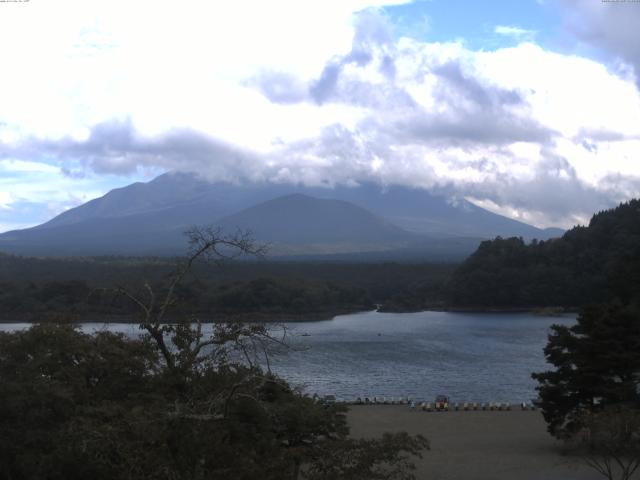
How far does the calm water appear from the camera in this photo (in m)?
19.6

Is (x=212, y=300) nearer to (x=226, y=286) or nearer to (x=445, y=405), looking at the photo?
(x=226, y=286)

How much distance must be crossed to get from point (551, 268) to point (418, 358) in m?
23.6

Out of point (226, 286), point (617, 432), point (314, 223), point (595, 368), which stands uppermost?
point (314, 223)

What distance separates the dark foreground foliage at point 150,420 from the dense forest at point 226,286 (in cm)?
1967

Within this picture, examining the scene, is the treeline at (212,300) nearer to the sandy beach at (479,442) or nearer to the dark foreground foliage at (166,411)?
the sandy beach at (479,442)

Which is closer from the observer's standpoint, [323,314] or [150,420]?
[150,420]

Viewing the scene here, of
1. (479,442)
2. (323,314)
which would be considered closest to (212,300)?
(323,314)

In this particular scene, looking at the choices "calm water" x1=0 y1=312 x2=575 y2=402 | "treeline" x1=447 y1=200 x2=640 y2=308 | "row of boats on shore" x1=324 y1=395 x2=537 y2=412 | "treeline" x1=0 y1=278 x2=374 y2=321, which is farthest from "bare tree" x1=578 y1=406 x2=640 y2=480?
"treeline" x1=447 y1=200 x2=640 y2=308

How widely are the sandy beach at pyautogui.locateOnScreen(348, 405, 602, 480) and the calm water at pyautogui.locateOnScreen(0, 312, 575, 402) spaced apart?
7.49 feet

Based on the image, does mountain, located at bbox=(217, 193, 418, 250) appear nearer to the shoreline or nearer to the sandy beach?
the shoreline

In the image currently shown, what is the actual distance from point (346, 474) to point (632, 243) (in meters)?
41.8

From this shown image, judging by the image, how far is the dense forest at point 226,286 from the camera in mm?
36969

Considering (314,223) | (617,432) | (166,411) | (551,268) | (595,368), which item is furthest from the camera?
(314,223)

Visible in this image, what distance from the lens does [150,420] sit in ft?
13.0
